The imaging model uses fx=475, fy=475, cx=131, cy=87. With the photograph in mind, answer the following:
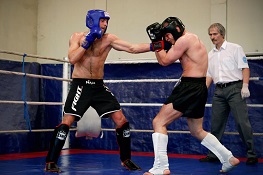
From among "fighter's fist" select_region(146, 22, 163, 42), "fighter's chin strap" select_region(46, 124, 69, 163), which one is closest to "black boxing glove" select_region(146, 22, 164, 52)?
"fighter's fist" select_region(146, 22, 163, 42)

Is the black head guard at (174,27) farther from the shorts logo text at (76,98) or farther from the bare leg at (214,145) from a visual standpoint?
the shorts logo text at (76,98)

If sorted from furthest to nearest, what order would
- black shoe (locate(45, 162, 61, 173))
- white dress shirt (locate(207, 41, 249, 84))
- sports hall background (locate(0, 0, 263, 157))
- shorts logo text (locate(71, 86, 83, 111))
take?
sports hall background (locate(0, 0, 263, 157)) < white dress shirt (locate(207, 41, 249, 84)) < shorts logo text (locate(71, 86, 83, 111)) < black shoe (locate(45, 162, 61, 173))

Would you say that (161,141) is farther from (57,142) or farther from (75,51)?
(75,51)

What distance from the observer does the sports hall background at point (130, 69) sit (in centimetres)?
522

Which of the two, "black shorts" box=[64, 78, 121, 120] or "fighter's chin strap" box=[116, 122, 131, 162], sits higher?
"black shorts" box=[64, 78, 121, 120]

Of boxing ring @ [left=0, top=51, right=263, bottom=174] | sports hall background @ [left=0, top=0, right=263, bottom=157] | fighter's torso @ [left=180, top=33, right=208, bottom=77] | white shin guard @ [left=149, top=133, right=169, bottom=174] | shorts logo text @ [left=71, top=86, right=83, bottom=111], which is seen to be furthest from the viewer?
sports hall background @ [left=0, top=0, right=263, bottom=157]

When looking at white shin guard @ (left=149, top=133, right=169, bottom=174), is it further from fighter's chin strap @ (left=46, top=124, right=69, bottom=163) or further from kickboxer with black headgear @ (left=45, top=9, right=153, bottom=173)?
fighter's chin strap @ (left=46, top=124, right=69, bottom=163)

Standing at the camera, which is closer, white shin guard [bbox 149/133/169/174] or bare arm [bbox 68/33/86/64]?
white shin guard [bbox 149/133/169/174]

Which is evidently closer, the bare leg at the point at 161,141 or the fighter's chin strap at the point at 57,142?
the bare leg at the point at 161,141

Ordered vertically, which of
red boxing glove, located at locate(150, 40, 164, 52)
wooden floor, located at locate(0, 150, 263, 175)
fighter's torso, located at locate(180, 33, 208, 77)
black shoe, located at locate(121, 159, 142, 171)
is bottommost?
wooden floor, located at locate(0, 150, 263, 175)

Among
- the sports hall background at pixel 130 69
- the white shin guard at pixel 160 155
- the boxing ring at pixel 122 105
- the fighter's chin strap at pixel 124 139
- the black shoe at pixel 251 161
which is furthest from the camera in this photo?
the sports hall background at pixel 130 69

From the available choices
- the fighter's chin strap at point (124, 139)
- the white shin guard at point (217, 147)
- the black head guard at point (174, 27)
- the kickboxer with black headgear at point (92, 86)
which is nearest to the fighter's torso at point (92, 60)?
the kickboxer with black headgear at point (92, 86)

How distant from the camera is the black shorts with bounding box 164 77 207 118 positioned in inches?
133

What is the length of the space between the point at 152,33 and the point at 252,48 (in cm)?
214
